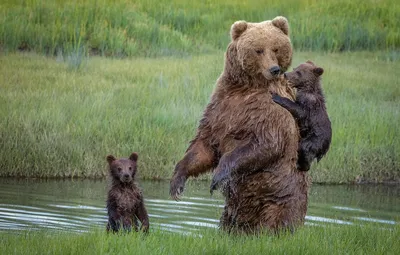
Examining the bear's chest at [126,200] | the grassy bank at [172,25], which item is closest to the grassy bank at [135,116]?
the grassy bank at [172,25]

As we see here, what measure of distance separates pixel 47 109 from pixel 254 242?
19.6 ft

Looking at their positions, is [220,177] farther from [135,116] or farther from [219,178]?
[135,116]

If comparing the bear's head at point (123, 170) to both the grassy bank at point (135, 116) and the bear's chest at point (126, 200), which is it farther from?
the grassy bank at point (135, 116)

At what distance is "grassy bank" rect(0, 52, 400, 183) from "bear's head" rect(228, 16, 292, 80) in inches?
175

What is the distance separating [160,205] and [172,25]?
23.2 ft

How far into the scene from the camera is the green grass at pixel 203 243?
621cm

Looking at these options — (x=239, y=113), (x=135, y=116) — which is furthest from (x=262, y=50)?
(x=135, y=116)

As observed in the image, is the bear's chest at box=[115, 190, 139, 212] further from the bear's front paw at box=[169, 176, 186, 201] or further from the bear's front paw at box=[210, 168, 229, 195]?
the bear's front paw at box=[210, 168, 229, 195]

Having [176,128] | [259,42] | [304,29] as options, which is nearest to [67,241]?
[259,42]

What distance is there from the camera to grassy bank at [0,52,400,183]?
36.3ft

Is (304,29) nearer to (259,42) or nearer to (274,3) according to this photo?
(274,3)

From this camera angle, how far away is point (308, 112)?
6738 millimetres

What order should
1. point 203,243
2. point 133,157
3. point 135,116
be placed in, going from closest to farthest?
1. point 203,243
2. point 133,157
3. point 135,116

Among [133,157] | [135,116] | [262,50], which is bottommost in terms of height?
[133,157]
